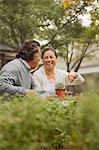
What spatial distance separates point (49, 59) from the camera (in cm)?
565

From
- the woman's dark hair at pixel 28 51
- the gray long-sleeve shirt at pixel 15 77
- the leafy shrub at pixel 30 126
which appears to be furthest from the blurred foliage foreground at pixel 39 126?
the woman's dark hair at pixel 28 51

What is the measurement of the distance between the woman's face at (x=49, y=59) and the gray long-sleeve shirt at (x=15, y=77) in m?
0.67

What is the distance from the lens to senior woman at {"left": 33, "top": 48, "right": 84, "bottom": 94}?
219 inches

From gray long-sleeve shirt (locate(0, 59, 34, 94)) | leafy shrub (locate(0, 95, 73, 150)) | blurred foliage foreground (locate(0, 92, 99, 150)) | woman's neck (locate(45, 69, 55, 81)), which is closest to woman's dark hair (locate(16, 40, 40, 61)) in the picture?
gray long-sleeve shirt (locate(0, 59, 34, 94))

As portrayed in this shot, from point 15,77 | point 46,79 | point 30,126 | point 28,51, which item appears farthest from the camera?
point 46,79

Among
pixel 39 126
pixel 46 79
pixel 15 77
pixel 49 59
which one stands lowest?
pixel 46 79

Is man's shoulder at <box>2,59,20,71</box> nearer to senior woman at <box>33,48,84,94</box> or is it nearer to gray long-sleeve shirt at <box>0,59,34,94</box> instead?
gray long-sleeve shirt at <box>0,59,34,94</box>

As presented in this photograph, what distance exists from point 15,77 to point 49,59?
38.6 inches

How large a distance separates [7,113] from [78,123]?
30 centimetres

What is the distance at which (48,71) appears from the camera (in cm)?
572

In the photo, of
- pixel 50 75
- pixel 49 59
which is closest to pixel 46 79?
pixel 50 75

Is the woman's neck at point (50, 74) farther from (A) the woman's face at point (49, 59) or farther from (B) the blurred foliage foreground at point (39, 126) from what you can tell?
(B) the blurred foliage foreground at point (39, 126)

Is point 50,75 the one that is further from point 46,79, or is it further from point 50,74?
point 46,79

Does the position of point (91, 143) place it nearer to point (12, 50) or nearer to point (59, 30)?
point (59, 30)
